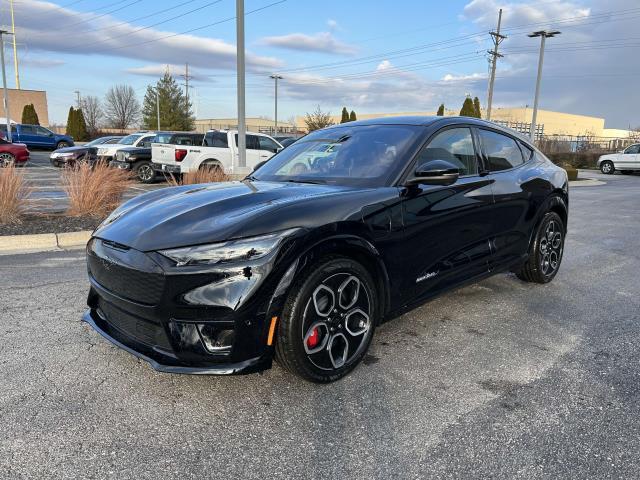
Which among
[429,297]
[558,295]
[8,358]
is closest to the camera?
[8,358]

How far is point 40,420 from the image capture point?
2609 mm

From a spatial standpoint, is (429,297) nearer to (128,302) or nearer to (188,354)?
(188,354)

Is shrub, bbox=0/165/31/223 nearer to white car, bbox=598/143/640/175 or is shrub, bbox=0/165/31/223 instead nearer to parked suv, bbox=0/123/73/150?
parked suv, bbox=0/123/73/150

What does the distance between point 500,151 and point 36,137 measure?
35.6 meters

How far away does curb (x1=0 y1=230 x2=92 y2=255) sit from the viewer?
6.69m

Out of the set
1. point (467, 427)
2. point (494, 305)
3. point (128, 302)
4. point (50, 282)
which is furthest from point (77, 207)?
point (467, 427)

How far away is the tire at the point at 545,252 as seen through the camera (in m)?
4.96

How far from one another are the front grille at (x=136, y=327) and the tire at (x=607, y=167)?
1346 inches

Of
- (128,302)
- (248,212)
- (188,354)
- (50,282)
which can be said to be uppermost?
(248,212)

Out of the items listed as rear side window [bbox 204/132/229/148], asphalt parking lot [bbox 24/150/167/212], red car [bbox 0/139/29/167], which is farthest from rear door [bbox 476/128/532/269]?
red car [bbox 0/139/29/167]

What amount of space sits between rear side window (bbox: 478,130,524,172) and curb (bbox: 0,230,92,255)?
5173 millimetres

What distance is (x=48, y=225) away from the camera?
7613 millimetres

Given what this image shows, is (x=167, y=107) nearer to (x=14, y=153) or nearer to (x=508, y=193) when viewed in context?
(x=14, y=153)

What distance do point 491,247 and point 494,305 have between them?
2.21ft
